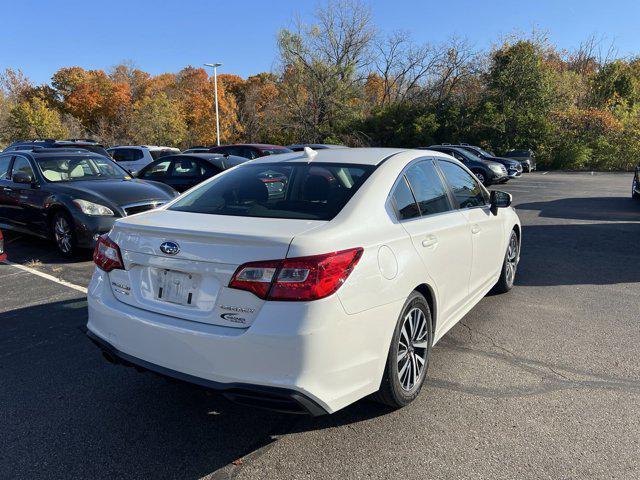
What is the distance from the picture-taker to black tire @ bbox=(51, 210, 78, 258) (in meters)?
6.97

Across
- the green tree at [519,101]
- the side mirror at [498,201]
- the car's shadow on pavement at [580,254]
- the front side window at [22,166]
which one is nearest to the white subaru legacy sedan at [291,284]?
the side mirror at [498,201]

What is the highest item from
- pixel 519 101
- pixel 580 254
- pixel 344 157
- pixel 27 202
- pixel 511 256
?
pixel 519 101

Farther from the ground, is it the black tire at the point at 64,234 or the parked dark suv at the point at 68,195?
the parked dark suv at the point at 68,195

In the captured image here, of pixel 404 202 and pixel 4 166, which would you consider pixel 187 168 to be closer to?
pixel 4 166

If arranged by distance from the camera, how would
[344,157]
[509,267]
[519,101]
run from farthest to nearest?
1. [519,101]
2. [509,267]
3. [344,157]

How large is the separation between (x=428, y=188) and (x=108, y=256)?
7.35 feet

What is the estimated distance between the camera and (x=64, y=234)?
7.12 meters

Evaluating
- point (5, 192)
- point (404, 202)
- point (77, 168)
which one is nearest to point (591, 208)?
point (404, 202)

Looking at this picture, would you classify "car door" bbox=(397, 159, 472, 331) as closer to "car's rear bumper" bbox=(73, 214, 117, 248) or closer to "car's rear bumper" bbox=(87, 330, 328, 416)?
"car's rear bumper" bbox=(87, 330, 328, 416)

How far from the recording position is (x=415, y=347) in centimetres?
313

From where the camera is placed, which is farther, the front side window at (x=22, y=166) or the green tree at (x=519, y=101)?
the green tree at (x=519, y=101)

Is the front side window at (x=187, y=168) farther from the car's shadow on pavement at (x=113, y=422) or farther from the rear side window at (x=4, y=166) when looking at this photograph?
the car's shadow on pavement at (x=113, y=422)

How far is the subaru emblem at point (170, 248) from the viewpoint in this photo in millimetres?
2609

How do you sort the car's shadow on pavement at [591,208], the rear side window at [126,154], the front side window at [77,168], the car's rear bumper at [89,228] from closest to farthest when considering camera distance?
the car's rear bumper at [89,228] < the front side window at [77,168] < the car's shadow on pavement at [591,208] < the rear side window at [126,154]
